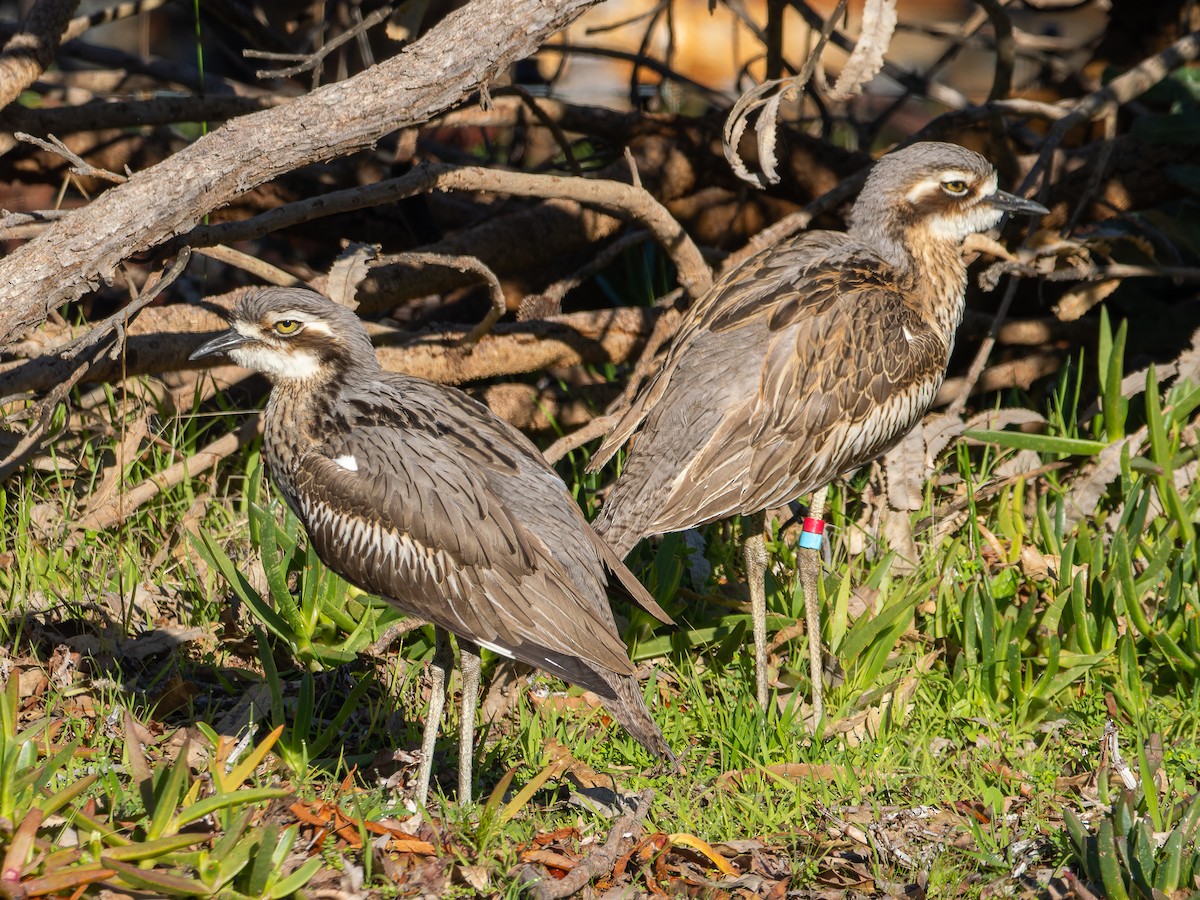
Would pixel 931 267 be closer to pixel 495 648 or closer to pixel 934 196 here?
pixel 934 196

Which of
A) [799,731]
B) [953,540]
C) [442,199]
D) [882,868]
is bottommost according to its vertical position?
[882,868]

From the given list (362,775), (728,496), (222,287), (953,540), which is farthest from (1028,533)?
(222,287)

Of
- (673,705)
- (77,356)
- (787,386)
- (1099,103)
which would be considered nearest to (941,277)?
(787,386)

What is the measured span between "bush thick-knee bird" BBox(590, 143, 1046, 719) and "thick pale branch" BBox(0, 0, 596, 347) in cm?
120

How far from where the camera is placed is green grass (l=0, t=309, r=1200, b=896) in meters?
3.41

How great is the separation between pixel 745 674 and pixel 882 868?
1.05m

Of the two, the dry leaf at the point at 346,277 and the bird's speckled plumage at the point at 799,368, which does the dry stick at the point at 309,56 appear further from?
the bird's speckled plumage at the point at 799,368

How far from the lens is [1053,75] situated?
805cm

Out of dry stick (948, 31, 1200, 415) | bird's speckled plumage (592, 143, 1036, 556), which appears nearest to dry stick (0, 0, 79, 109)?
bird's speckled plumage (592, 143, 1036, 556)

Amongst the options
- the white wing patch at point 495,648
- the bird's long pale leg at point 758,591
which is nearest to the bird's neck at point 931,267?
the bird's long pale leg at point 758,591

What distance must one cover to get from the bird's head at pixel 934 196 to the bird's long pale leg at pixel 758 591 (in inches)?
49.9

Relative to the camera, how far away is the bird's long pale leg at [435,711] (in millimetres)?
3812

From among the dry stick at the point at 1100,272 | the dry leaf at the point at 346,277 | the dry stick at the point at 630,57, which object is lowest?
the dry leaf at the point at 346,277

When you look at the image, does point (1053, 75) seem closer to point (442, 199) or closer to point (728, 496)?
point (442, 199)
